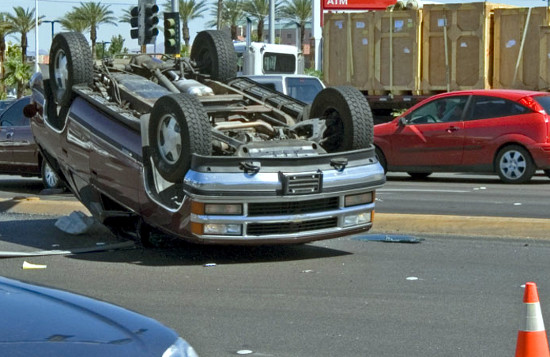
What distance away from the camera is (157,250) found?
34.4 feet

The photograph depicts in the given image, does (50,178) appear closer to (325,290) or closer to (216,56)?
(216,56)

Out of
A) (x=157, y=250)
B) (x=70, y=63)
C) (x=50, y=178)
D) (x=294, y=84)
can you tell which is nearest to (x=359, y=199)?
(x=157, y=250)

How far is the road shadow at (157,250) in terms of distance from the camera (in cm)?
992

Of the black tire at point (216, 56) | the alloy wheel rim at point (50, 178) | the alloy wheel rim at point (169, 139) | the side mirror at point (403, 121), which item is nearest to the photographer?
the alloy wheel rim at point (169, 139)

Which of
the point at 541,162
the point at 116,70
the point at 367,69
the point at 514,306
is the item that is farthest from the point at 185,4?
the point at 514,306

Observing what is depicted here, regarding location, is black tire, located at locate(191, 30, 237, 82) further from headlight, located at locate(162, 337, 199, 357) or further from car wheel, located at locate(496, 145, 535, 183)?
headlight, located at locate(162, 337, 199, 357)

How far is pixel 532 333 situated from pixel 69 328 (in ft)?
7.37

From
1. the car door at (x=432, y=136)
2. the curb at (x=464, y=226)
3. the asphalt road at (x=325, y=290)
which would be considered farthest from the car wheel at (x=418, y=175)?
the asphalt road at (x=325, y=290)

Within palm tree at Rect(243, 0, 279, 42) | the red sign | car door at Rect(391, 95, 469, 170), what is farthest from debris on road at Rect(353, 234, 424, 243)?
palm tree at Rect(243, 0, 279, 42)

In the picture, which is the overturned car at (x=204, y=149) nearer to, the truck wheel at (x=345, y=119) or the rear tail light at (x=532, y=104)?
the truck wheel at (x=345, y=119)

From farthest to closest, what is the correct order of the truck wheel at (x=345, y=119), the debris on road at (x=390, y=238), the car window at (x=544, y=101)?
the car window at (x=544, y=101) → the debris on road at (x=390, y=238) → the truck wheel at (x=345, y=119)

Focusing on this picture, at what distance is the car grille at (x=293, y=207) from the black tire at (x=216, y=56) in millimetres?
2707

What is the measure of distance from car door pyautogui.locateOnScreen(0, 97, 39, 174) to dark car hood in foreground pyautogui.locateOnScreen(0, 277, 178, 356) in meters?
13.5

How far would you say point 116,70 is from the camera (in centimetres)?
1155
